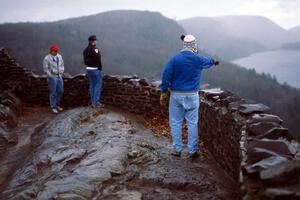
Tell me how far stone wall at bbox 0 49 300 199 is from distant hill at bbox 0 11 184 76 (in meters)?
43.3

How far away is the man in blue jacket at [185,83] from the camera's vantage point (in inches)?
231

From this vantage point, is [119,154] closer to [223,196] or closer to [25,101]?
[223,196]

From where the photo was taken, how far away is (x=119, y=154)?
20.6 ft

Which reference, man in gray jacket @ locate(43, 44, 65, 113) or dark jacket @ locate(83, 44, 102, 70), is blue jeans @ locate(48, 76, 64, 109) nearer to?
man in gray jacket @ locate(43, 44, 65, 113)

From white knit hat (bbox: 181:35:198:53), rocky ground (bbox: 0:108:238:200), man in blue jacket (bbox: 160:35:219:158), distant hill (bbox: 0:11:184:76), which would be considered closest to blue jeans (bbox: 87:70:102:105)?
rocky ground (bbox: 0:108:238:200)

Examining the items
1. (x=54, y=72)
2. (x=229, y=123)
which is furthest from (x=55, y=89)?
(x=229, y=123)

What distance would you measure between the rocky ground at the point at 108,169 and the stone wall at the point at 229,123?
0.54 m

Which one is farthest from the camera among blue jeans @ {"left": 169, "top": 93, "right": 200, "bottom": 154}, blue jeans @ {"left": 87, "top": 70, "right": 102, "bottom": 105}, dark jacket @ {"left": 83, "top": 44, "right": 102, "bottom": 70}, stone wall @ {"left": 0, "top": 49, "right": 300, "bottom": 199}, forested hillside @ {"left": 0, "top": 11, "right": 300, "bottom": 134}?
forested hillside @ {"left": 0, "top": 11, "right": 300, "bottom": 134}

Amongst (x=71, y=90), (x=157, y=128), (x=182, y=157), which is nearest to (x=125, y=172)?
(x=182, y=157)

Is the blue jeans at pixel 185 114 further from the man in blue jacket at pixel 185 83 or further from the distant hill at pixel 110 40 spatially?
the distant hill at pixel 110 40

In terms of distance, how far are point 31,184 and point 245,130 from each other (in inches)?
124

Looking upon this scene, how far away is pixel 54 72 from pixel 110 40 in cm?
12876

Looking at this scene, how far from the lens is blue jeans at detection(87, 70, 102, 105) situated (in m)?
10.2

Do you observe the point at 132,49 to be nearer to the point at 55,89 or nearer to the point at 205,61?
the point at 55,89
